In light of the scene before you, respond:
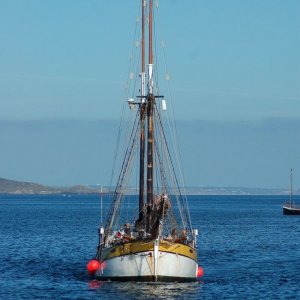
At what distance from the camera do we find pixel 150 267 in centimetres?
6856

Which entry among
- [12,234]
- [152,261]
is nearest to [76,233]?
[12,234]

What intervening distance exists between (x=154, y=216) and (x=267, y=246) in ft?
159

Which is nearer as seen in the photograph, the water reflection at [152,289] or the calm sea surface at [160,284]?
the water reflection at [152,289]

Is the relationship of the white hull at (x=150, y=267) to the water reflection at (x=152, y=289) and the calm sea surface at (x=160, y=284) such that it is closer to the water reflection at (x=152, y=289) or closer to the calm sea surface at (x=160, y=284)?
the water reflection at (x=152, y=289)

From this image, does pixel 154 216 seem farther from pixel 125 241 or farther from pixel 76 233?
pixel 76 233

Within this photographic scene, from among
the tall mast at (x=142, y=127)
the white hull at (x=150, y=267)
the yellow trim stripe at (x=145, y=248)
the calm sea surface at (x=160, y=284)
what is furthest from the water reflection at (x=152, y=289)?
the tall mast at (x=142, y=127)

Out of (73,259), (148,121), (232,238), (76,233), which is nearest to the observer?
(148,121)

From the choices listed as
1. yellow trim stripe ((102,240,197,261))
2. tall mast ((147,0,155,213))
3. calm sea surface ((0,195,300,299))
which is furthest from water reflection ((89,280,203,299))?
tall mast ((147,0,155,213))

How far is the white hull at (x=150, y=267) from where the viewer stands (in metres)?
68.5

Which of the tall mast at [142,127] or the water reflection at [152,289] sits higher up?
the tall mast at [142,127]

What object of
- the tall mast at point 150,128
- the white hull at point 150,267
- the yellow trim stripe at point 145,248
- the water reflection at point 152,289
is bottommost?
the water reflection at point 152,289

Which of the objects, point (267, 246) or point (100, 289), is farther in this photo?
point (267, 246)

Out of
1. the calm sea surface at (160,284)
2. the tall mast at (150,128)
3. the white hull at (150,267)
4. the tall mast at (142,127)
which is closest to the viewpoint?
the calm sea surface at (160,284)

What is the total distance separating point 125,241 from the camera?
69562 mm
